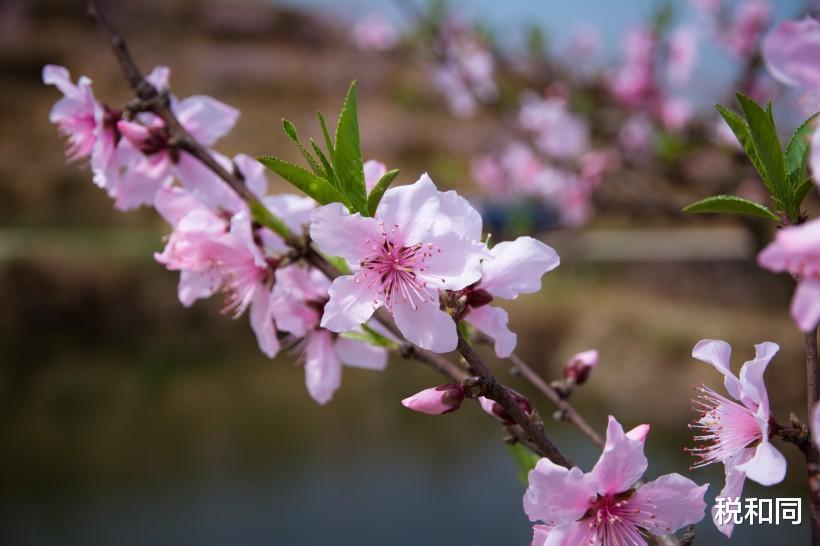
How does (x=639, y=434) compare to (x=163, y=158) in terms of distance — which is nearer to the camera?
(x=639, y=434)

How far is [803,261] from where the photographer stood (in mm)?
255

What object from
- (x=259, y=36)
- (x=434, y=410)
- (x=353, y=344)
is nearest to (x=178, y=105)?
(x=353, y=344)

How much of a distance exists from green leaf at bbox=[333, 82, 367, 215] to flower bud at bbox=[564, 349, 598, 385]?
0.27m

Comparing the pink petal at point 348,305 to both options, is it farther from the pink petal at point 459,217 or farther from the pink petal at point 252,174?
the pink petal at point 252,174

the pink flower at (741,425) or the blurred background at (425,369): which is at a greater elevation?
the blurred background at (425,369)

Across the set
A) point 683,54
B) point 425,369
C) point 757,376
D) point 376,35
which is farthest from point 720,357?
point 425,369

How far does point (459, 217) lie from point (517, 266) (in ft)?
0.21

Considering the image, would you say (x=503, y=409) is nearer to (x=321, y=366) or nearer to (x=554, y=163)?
(x=321, y=366)

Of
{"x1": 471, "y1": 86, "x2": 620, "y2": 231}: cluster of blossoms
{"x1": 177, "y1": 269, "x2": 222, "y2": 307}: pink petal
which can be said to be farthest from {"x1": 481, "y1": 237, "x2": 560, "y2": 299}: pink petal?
{"x1": 471, "y1": 86, "x2": 620, "y2": 231}: cluster of blossoms

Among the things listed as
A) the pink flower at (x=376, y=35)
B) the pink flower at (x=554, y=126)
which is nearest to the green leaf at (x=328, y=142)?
the pink flower at (x=554, y=126)

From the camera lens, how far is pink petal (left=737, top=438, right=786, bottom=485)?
0.34 metres

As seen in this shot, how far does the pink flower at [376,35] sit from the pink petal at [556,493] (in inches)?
99.8

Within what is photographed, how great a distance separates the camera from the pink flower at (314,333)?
54 cm

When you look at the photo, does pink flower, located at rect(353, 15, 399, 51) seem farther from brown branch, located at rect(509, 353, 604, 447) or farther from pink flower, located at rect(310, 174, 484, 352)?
pink flower, located at rect(310, 174, 484, 352)
